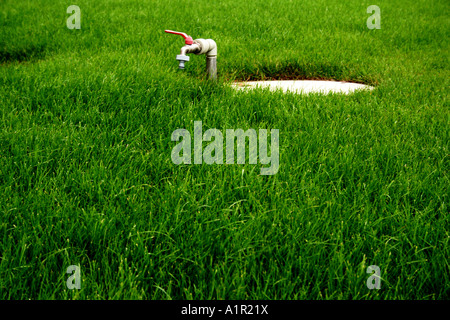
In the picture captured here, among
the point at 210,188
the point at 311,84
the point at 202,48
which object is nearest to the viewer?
the point at 210,188

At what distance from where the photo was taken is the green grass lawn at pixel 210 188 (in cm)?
138

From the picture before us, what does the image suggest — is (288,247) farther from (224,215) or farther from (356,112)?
(356,112)

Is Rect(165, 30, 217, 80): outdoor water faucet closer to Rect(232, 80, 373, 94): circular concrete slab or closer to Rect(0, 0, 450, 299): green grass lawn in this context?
Rect(0, 0, 450, 299): green grass lawn

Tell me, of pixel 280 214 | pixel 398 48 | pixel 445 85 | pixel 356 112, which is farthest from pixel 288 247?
pixel 398 48

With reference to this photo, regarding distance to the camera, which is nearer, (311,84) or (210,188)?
(210,188)

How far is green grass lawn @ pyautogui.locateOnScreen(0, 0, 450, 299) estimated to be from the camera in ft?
4.51

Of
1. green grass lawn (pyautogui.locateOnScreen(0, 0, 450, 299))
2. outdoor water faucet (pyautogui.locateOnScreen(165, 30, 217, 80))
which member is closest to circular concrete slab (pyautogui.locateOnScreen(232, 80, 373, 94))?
green grass lawn (pyautogui.locateOnScreen(0, 0, 450, 299))

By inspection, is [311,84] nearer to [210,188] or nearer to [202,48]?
[202,48]

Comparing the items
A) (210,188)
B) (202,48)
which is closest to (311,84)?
(202,48)

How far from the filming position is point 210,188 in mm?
1876

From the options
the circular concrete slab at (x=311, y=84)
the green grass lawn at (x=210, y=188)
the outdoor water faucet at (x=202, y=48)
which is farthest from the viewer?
the circular concrete slab at (x=311, y=84)

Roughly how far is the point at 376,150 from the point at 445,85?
194 cm

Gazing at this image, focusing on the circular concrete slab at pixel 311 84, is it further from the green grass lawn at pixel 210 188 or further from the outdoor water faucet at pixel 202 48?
the outdoor water faucet at pixel 202 48

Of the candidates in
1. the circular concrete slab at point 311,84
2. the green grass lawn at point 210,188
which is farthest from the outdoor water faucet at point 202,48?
the circular concrete slab at point 311,84
